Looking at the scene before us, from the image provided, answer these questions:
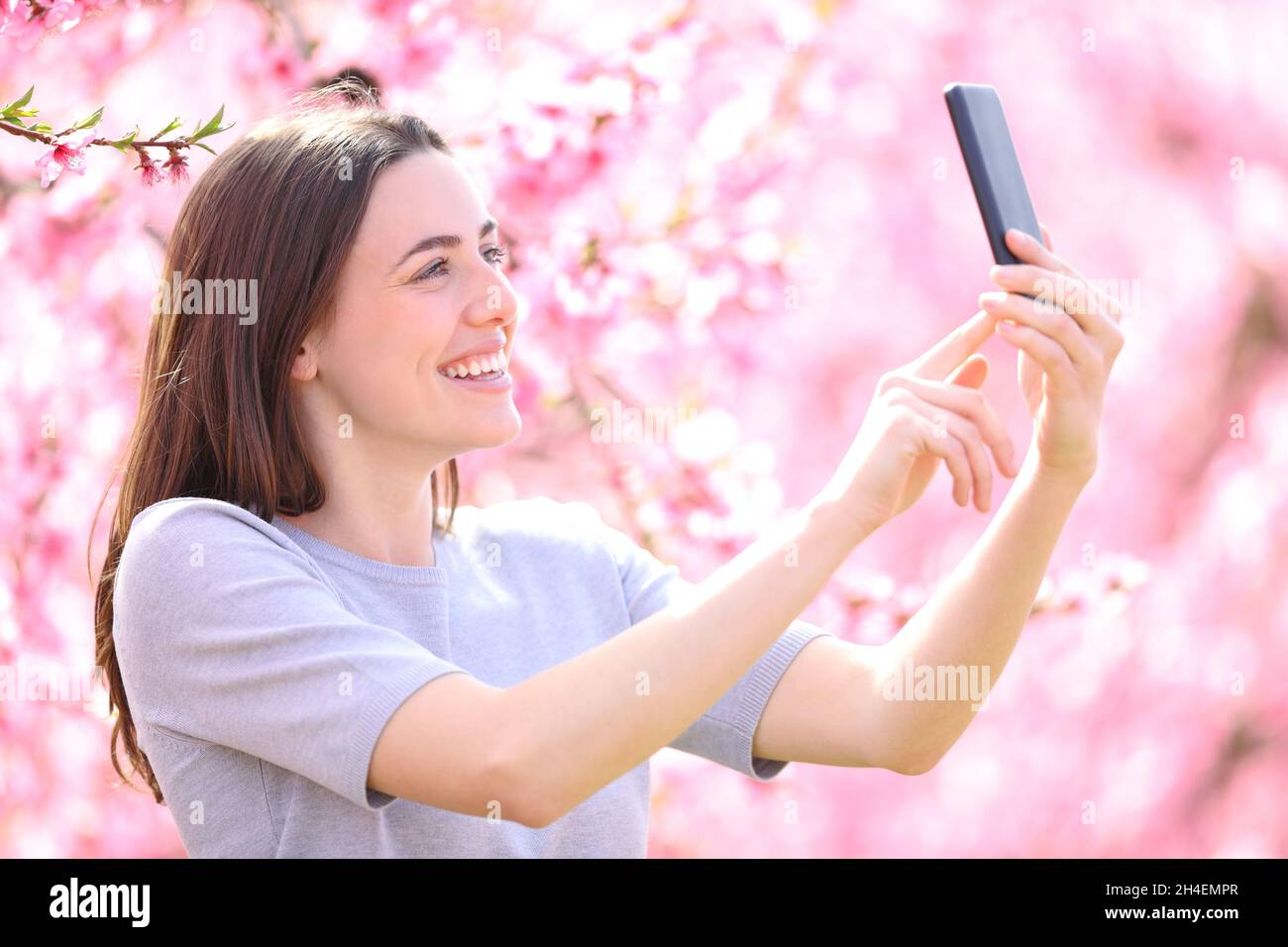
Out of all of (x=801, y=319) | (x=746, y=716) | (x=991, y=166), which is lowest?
(x=746, y=716)

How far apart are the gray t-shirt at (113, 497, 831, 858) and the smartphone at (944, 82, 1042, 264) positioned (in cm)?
48

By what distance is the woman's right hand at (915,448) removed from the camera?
1.07m

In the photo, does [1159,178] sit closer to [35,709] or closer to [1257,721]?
[1257,721]

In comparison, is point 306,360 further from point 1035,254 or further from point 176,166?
point 1035,254

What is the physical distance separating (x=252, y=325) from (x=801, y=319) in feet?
5.82

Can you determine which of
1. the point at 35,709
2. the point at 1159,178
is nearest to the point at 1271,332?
the point at 1159,178

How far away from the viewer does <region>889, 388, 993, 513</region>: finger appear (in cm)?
106

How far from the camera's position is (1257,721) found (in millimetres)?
2701

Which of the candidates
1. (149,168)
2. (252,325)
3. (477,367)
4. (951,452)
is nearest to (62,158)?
(149,168)

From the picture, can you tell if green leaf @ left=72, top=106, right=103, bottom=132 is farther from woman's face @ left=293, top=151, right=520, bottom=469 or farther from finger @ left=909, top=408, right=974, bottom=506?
finger @ left=909, top=408, right=974, bottom=506

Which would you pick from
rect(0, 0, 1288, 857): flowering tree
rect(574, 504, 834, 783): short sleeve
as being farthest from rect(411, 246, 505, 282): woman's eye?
rect(0, 0, 1288, 857): flowering tree

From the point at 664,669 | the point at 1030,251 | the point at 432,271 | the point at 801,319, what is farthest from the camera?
the point at 801,319

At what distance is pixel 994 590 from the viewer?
1212mm

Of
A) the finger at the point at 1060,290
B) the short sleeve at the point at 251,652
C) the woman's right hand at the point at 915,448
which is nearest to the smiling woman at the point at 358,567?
the short sleeve at the point at 251,652
